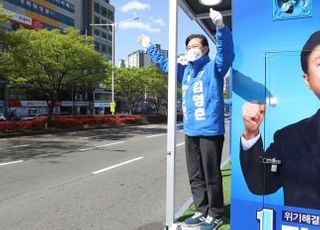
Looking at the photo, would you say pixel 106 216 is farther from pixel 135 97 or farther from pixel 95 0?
pixel 95 0

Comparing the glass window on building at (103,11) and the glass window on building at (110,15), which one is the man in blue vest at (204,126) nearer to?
the glass window on building at (103,11)

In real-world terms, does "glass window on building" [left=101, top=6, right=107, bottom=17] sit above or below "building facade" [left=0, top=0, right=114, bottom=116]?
above

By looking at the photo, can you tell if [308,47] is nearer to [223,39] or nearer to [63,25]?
[223,39]

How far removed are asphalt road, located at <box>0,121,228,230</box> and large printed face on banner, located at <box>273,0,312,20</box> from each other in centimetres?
259

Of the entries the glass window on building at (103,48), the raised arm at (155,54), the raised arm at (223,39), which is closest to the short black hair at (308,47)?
the raised arm at (223,39)

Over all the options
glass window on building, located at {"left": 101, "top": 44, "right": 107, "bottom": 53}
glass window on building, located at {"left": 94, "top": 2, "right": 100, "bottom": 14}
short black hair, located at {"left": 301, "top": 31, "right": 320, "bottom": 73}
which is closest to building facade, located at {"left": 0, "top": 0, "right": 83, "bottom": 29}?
glass window on building, located at {"left": 94, "top": 2, "right": 100, "bottom": 14}

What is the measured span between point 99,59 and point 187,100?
23840 millimetres

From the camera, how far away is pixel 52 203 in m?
6.52

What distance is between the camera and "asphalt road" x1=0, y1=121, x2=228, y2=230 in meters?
5.48

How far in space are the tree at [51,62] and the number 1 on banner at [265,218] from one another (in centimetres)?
2076

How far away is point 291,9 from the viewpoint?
2.98m

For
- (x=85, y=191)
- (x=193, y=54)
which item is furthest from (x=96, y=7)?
(x=193, y=54)

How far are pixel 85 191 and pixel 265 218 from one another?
492cm

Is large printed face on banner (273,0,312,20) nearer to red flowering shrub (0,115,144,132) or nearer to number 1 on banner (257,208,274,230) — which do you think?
number 1 on banner (257,208,274,230)
